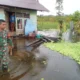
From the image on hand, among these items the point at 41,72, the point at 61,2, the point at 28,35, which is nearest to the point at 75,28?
the point at 28,35

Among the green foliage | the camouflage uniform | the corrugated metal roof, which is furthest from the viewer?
the green foliage

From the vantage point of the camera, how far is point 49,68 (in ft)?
24.0

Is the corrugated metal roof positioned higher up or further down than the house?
higher up

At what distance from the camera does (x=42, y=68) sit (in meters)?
7.26

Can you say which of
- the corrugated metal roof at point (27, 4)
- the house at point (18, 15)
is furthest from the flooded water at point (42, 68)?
the house at point (18, 15)

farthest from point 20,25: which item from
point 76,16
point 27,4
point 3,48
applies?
point 3,48

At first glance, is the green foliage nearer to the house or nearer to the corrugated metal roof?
the corrugated metal roof

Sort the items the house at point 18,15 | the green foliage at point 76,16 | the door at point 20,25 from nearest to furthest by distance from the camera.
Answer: the house at point 18,15 → the door at point 20,25 → the green foliage at point 76,16

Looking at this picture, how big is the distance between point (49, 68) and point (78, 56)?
90.6 inches

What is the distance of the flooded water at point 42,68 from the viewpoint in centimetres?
627

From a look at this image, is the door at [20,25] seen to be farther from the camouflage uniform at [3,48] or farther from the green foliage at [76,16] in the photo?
the camouflage uniform at [3,48]

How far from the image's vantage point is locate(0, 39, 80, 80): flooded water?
6274 mm

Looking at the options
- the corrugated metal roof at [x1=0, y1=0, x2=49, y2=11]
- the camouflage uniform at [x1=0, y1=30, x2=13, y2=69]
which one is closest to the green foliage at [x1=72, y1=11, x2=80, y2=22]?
the corrugated metal roof at [x1=0, y1=0, x2=49, y2=11]

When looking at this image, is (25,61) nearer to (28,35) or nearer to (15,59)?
(15,59)
